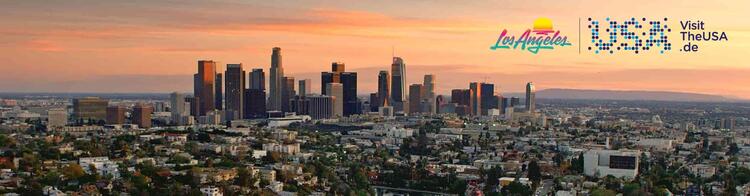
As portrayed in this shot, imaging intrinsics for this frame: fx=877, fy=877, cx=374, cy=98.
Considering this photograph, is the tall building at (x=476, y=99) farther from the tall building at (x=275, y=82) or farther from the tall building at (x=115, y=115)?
the tall building at (x=115, y=115)

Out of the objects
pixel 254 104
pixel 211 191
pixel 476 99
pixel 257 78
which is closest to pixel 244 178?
pixel 211 191

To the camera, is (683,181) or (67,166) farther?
(683,181)

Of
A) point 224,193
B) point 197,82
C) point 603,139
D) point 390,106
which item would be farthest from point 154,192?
point 390,106

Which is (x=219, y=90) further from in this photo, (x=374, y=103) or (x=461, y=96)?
(x=461, y=96)

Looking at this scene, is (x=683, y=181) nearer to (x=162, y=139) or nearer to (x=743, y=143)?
(x=743, y=143)

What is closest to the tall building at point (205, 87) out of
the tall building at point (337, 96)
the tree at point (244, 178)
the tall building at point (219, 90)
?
the tall building at point (219, 90)

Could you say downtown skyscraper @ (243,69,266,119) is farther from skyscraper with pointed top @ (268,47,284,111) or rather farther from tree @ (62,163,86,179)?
tree @ (62,163,86,179)

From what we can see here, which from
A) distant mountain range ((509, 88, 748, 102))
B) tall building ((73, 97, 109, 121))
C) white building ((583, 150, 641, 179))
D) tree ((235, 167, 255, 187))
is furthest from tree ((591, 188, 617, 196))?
distant mountain range ((509, 88, 748, 102))
